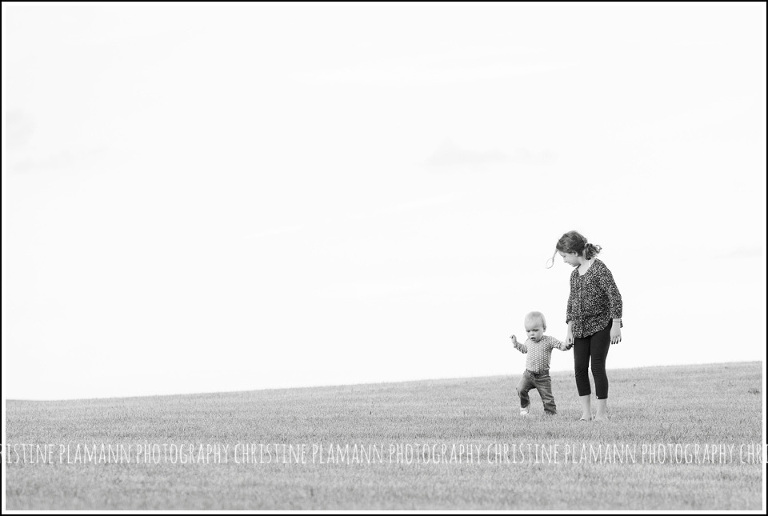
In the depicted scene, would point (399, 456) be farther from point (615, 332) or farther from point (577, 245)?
point (577, 245)

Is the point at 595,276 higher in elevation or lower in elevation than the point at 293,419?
higher

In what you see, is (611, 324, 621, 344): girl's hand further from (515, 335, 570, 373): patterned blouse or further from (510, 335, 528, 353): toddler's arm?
(510, 335, 528, 353): toddler's arm

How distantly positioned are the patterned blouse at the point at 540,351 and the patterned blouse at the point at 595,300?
1448mm

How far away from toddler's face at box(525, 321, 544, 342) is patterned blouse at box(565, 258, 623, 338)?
1.63 meters

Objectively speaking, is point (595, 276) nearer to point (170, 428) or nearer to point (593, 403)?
point (593, 403)

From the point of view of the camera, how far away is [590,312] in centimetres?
1370

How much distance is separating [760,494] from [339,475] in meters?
3.60

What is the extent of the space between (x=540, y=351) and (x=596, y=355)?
177 cm

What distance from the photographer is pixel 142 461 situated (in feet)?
32.6

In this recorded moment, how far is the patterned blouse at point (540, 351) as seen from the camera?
15.3 m

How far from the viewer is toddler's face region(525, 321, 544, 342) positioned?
15531 mm

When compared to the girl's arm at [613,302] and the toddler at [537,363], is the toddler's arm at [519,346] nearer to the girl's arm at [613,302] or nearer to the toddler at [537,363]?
the toddler at [537,363]

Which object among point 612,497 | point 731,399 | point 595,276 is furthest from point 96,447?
point 731,399

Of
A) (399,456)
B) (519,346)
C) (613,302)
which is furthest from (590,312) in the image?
(399,456)
